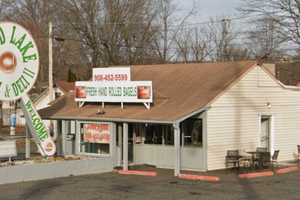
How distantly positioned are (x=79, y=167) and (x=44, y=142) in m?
1.79

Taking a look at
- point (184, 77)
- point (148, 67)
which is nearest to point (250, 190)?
point (184, 77)

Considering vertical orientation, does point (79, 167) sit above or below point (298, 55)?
below

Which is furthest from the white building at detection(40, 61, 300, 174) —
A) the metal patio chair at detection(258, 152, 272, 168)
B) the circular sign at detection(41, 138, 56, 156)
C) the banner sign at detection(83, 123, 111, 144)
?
the circular sign at detection(41, 138, 56, 156)

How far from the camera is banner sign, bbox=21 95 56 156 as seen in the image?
25250mm

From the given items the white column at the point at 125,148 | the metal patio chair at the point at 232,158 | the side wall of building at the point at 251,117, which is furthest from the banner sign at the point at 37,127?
the metal patio chair at the point at 232,158

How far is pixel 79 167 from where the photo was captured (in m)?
25.1

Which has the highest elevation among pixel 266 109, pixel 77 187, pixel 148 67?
pixel 148 67

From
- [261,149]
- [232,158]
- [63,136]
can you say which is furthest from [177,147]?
[63,136]

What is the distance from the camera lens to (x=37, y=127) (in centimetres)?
2541

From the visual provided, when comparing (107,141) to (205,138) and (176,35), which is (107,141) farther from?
(176,35)

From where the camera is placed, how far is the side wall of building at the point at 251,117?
25750 millimetres

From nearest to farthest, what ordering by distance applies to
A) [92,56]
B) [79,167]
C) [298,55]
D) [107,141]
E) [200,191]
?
[200,191] < [79,167] < [107,141] < [298,55] < [92,56]

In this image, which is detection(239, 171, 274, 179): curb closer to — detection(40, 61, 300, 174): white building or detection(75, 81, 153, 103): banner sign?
detection(40, 61, 300, 174): white building

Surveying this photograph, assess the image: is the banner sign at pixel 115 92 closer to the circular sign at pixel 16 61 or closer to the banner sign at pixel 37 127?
the banner sign at pixel 37 127
